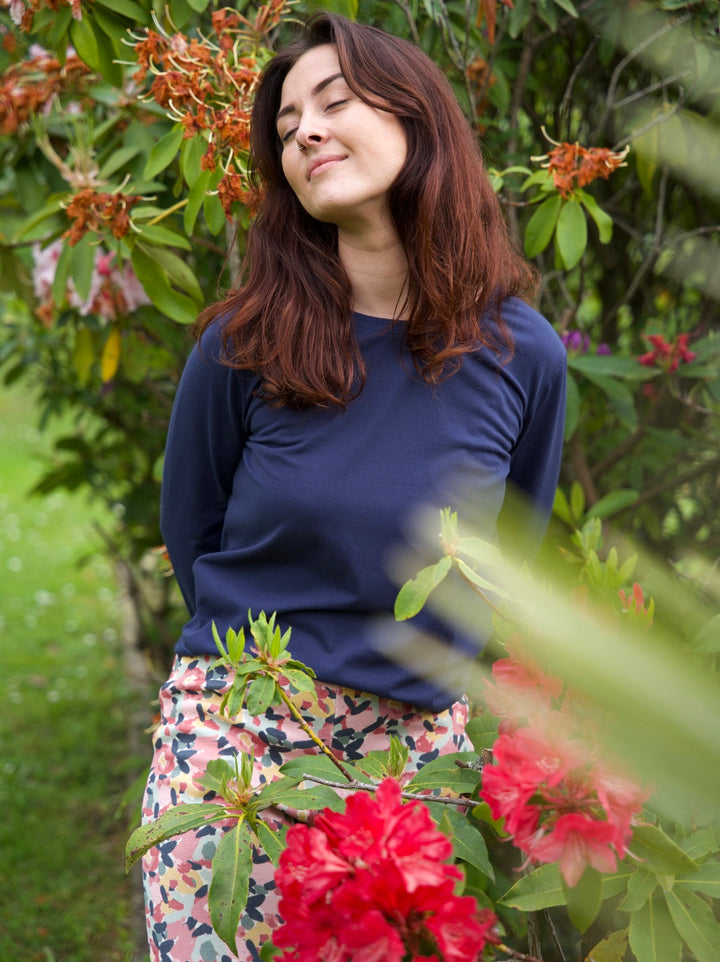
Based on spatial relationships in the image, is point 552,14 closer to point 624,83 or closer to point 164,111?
point 624,83

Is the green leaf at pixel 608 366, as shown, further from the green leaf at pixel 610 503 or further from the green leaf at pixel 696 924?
the green leaf at pixel 696 924

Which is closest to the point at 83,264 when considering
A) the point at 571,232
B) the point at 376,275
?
the point at 376,275

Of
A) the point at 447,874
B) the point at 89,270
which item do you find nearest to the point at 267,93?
the point at 89,270

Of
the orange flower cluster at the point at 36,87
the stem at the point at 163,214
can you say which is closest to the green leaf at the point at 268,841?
the stem at the point at 163,214

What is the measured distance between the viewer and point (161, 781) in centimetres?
142

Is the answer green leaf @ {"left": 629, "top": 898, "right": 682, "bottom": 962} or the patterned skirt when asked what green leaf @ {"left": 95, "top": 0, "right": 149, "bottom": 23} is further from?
green leaf @ {"left": 629, "top": 898, "right": 682, "bottom": 962}

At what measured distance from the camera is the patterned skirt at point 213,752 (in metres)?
1.32

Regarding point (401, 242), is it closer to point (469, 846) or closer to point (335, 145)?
point (335, 145)

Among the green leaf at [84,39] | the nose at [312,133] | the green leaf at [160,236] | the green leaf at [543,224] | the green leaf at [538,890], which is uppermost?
the nose at [312,133]

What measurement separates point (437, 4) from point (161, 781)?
1.35m

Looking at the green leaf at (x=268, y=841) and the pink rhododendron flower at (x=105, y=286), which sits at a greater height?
the green leaf at (x=268, y=841)

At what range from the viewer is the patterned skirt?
132 centimetres

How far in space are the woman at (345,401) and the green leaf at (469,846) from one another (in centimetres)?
36

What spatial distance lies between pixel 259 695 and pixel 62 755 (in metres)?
2.92
